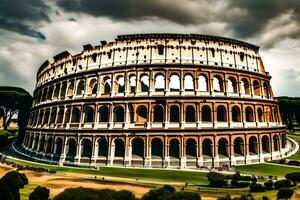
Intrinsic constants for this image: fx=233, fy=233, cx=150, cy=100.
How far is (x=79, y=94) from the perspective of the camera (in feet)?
121

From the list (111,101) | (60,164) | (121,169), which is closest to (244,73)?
(111,101)

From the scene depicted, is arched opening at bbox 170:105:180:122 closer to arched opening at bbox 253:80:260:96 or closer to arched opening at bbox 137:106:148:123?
arched opening at bbox 137:106:148:123

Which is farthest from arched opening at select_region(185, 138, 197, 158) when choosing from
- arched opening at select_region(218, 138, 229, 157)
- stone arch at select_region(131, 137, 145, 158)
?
stone arch at select_region(131, 137, 145, 158)

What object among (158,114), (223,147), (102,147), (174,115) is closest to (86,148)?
(102,147)

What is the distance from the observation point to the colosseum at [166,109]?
30.2m

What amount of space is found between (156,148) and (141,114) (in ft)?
16.8

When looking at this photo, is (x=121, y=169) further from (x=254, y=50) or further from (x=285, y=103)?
(x=285, y=103)

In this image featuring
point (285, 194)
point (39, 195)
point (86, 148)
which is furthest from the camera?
point (86, 148)

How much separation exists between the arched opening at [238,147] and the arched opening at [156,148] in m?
10.2

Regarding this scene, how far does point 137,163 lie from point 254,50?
25415 millimetres

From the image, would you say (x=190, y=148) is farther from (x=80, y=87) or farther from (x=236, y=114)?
(x=80, y=87)

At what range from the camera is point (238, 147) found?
109ft

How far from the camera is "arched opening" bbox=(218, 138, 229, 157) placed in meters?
31.1

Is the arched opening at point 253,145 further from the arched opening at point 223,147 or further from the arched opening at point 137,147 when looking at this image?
the arched opening at point 137,147
